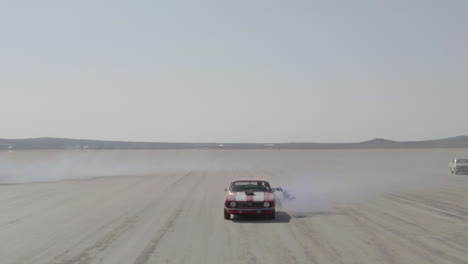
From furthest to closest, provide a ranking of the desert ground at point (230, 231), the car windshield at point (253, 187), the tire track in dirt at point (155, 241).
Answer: the car windshield at point (253, 187), the desert ground at point (230, 231), the tire track in dirt at point (155, 241)

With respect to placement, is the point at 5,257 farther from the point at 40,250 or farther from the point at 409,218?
the point at 409,218

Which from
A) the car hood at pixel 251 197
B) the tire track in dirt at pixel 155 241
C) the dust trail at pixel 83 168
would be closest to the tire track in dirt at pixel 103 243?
the tire track in dirt at pixel 155 241

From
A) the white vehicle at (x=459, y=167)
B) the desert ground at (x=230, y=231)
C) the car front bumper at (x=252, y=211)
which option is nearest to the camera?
the desert ground at (x=230, y=231)

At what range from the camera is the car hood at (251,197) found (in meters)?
16.0

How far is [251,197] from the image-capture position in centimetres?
1622

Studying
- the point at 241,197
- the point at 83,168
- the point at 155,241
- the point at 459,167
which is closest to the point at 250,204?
the point at 241,197

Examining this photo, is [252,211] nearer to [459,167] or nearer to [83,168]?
[459,167]

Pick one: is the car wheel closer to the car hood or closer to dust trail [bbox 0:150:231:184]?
the car hood

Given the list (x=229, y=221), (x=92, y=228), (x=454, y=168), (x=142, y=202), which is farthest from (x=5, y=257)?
(x=454, y=168)

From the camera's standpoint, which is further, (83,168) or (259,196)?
(83,168)

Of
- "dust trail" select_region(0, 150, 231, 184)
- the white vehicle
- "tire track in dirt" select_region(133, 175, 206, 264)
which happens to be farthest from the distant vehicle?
the white vehicle

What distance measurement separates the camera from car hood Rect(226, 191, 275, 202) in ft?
52.6

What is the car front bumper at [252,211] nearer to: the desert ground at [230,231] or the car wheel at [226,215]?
the desert ground at [230,231]

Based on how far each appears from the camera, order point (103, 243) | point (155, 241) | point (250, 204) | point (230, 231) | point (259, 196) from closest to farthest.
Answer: point (103, 243)
point (155, 241)
point (230, 231)
point (250, 204)
point (259, 196)
